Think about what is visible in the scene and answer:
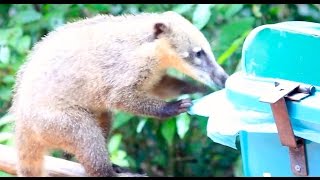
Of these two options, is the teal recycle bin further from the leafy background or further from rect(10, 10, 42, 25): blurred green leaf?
rect(10, 10, 42, 25): blurred green leaf

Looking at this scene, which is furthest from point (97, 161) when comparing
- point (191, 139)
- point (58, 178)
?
point (191, 139)

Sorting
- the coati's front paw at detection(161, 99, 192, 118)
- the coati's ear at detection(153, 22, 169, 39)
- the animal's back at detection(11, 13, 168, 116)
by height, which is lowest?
the coati's front paw at detection(161, 99, 192, 118)

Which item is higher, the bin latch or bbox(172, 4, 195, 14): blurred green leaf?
bbox(172, 4, 195, 14): blurred green leaf

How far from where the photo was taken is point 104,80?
9.12 ft

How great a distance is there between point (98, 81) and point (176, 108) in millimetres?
335

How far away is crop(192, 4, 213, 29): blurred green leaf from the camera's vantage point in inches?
140

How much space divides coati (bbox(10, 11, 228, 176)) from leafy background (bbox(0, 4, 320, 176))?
317mm

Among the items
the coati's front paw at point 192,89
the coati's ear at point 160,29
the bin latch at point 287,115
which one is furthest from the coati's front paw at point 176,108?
the bin latch at point 287,115

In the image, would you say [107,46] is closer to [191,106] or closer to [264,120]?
[191,106]

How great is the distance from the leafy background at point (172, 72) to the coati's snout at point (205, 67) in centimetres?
51

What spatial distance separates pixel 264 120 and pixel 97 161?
79cm

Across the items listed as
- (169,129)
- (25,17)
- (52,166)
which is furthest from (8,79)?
(52,166)

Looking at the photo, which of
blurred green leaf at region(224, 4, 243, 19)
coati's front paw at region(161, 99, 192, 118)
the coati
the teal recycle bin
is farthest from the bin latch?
blurred green leaf at region(224, 4, 243, 19)

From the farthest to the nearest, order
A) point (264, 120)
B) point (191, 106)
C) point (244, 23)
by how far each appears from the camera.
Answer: point (244, 23), point (191, 106), point (264, 120)
